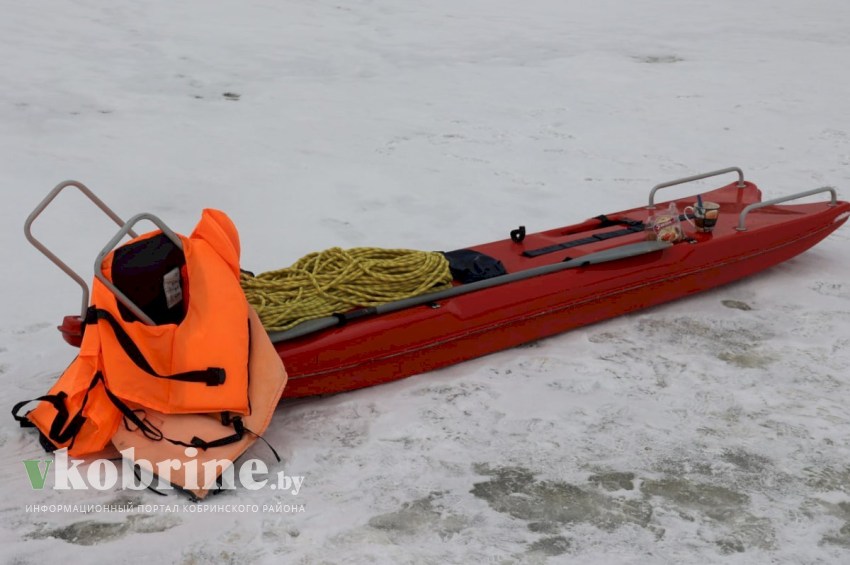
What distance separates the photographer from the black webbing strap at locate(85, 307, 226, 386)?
3033 millimetres

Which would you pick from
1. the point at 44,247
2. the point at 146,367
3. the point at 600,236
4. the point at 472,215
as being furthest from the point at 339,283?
the point at 472,215

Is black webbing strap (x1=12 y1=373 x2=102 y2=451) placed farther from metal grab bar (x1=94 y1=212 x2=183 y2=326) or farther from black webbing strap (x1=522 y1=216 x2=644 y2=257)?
black webbing strap (x1=522 y1=216 x2=644 y2=257)

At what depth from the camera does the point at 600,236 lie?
4395 millimetres

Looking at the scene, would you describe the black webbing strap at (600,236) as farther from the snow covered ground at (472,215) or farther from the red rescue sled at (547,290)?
the snow covered ground at (472,215)

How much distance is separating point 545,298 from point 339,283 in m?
0.87

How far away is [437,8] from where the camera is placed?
10633 millimetres

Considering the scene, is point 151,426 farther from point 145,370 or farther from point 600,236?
point 600,236

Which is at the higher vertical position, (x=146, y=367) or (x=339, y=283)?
(x=339, y=283)

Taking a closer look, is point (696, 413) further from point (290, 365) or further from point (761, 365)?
point (290, 365)

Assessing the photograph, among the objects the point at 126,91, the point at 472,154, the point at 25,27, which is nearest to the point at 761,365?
the point at 472,154

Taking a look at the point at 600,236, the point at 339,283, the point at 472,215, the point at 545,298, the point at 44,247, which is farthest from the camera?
the point at 472,215

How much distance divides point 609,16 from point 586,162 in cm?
489

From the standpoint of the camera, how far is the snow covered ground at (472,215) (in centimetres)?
288

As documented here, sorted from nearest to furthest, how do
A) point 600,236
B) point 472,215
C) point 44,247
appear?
point 44,247 → point 600,236 → point 472,215
